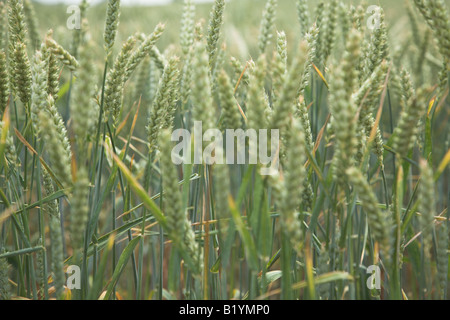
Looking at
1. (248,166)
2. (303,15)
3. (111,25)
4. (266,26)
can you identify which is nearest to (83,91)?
(248,166)

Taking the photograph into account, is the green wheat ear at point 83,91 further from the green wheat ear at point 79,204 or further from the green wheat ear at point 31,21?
the green wheat ear at point 31,21

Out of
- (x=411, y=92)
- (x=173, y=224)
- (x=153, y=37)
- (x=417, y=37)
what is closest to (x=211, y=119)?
(x=173, y=224)

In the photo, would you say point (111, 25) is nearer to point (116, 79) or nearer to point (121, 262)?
point (116, 79)

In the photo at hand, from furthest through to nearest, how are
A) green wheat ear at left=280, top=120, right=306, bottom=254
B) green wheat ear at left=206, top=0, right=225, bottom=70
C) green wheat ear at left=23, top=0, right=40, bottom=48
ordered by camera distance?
green wheat ear at left=23, top=0, right=40, bottom=48
green wheat ear at left=206, top=0, right=225, bottom=70
green wheat ear at left=280, top=120, right=306, bottom=254

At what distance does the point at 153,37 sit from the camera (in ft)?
3.86

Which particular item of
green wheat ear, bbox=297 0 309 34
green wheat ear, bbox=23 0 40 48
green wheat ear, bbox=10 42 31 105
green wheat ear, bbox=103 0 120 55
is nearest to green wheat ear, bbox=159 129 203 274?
green wheat ear, bbox=103 0 120 55

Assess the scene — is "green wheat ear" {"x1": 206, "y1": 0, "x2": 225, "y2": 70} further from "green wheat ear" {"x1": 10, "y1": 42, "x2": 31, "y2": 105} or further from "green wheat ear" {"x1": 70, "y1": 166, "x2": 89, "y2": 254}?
"green wheat ear" {"x1": 70, "y1": 166, "x2": 89, "y2": 254}

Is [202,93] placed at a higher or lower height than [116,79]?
lower

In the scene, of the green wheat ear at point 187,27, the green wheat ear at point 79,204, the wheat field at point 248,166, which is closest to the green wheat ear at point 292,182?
the wheat field at point 248,166

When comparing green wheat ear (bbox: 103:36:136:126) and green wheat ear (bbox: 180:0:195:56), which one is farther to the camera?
green wheat ear (bbox: 180:0:195:56)
